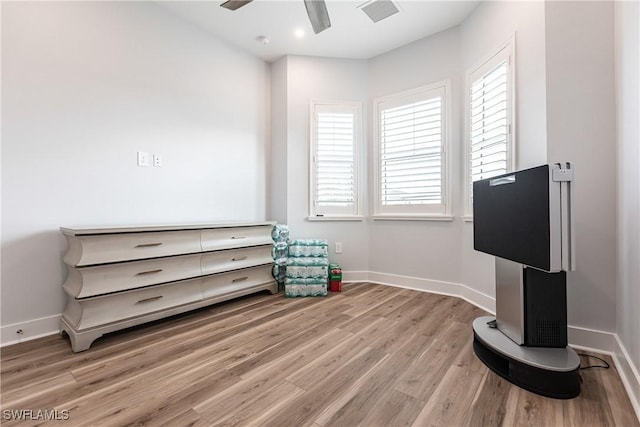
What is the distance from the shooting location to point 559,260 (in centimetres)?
128

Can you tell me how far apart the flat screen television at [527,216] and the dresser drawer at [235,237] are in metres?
2.01

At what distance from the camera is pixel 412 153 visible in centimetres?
318

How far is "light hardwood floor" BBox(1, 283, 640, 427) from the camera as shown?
122 cm

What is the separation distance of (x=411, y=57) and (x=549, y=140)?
6.31 ft

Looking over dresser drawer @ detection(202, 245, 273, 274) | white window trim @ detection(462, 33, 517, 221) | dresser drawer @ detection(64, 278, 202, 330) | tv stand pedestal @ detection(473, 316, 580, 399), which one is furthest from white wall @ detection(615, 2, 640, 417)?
dresser drawer @ detection(64, 278, 202, 330)

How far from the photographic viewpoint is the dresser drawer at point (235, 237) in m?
2.48

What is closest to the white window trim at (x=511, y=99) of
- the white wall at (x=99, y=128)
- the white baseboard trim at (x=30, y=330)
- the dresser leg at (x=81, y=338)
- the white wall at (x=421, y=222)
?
the white wall at (x=421, y=222)

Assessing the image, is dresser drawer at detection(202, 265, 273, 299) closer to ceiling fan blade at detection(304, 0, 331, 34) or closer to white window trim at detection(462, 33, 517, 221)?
white window trim at detection(462, 33, 517, 221)

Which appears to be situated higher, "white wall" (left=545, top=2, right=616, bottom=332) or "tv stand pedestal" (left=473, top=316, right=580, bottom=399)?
"white wall" (left=545, top=2, right=616, bottom=332)

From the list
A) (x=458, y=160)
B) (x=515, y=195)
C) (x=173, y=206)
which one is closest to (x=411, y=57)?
(x=458, y=160)

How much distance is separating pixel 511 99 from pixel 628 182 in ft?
3.50

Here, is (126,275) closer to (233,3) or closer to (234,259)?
(234,259)

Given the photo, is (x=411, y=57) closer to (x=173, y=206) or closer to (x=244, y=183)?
(x=244, y=183)

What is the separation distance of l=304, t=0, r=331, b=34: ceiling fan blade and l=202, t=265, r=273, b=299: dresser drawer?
2336 millimetres
